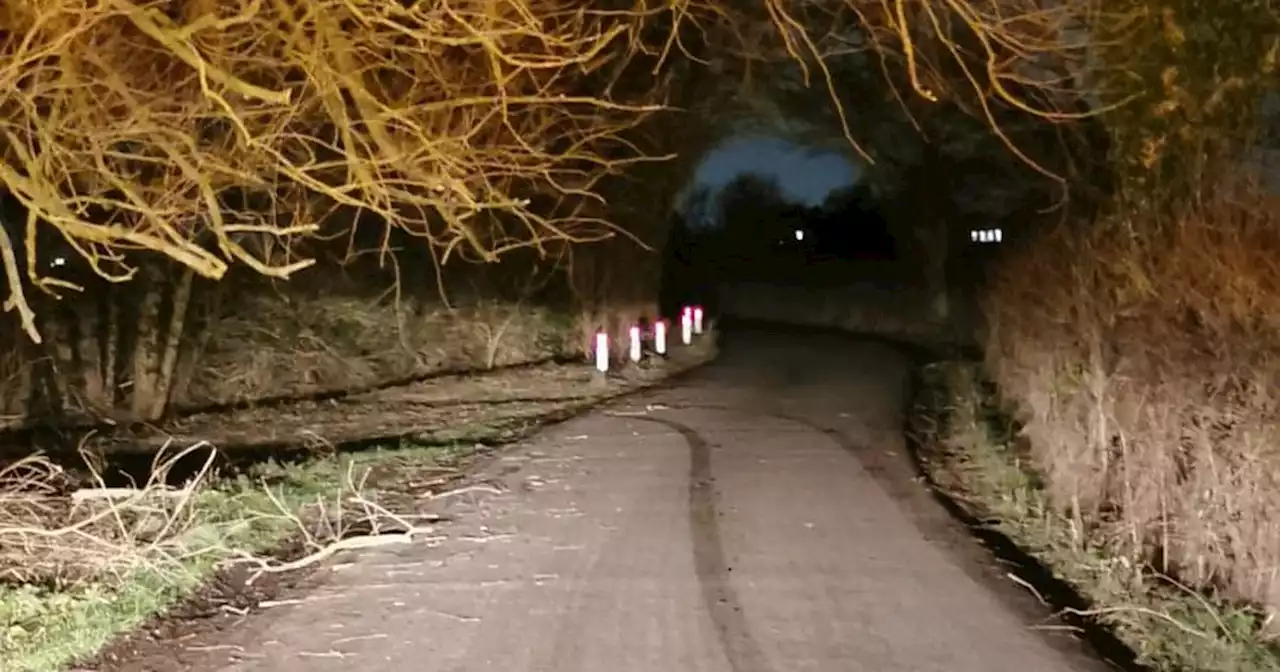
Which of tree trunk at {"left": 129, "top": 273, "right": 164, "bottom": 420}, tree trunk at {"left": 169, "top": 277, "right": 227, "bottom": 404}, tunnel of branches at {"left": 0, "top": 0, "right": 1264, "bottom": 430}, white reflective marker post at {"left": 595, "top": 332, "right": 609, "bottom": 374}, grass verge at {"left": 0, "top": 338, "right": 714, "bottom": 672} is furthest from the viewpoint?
white reflective marker post at {"left": 595, "top": 332, "right": 609, "bottom": 374}

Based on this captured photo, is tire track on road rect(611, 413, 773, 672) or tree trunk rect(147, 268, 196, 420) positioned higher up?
tree trunk rect(147, 268, 196, 420)

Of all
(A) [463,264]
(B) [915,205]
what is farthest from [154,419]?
(B) [915,205]

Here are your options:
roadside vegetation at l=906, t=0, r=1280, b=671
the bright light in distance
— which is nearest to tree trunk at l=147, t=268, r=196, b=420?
roadside vegetation at l=906, t=0, r=1280, b=671

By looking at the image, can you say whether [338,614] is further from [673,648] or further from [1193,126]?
[1193,126]

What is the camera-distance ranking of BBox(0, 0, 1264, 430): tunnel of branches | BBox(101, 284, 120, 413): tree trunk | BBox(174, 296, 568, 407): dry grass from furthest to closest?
BBox(174, 296, 568, 407): dry grass < BBox(101, 284, 120, 413): tree trunk < BBox(0, 0, 1264, 430): tunnel of branches

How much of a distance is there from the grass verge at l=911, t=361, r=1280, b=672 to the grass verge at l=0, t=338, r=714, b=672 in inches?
171

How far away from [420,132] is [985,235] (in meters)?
26.6

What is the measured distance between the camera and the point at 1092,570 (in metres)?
8.39

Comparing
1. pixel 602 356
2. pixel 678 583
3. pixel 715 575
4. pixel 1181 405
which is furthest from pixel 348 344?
pixel 1181 405

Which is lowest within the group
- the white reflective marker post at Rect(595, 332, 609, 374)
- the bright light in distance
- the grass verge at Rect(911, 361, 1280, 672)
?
the grass verge at Rect(911, 361, 1280, 672)

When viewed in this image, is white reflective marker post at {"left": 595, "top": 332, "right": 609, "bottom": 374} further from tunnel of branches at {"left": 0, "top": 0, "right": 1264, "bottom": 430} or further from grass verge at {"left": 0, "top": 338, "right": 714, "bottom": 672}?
grass verge at {"left": 0, "top": 338, "right": 714, "bottom": 672}

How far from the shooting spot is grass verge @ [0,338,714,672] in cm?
717

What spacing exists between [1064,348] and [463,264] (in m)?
16.0

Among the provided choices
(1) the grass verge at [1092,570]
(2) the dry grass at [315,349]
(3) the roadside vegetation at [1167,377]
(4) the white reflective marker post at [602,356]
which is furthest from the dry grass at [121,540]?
(4) the white reflective marker post at [602,356]
